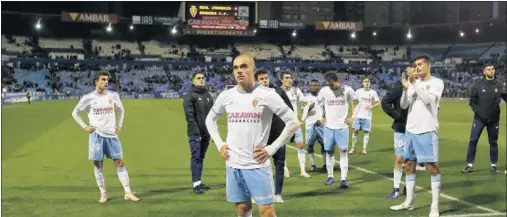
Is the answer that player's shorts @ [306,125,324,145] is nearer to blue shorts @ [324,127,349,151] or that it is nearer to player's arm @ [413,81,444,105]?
blue shorts @ [324,127,349,151]

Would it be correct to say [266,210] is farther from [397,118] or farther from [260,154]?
[397,118]

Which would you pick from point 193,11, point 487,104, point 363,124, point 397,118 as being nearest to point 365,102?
point 363,124

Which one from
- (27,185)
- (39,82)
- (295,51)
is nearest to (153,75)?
(39,82)

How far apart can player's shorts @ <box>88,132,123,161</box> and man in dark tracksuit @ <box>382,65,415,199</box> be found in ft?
14.6

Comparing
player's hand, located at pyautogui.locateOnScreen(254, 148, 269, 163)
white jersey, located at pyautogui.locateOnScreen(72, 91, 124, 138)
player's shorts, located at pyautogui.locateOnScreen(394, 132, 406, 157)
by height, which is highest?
white jersey, located at pyautogui.locateOnScreen(72, 91, 124, 138)

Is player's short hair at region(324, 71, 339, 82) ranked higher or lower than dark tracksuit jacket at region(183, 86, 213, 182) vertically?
higher

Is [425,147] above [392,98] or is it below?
below

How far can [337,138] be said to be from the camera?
8695 mm

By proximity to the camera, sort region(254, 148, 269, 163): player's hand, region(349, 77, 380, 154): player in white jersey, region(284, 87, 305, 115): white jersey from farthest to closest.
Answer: region(349, 77, 380, 154): player in white jersey, region(284, 87, 305, 115): white jersey, region(254, 148, 269, 163): player's hand

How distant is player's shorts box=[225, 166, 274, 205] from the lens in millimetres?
4441

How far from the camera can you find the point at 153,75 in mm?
55094

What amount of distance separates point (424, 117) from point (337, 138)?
2427 millimetres

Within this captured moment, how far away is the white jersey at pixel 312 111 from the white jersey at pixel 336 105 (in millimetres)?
342

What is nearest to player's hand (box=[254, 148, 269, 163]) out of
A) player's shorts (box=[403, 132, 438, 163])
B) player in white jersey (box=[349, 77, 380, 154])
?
player's shorts (box=[403, 132, 438, 163])
